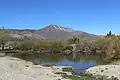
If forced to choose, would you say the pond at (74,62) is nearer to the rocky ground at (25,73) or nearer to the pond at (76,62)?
the pond at (76,62)

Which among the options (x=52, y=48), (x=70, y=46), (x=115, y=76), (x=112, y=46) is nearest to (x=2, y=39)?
(x=52, y=48)

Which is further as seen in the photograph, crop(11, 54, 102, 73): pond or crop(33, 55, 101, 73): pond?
crop(11, 54, 102, 73): pond

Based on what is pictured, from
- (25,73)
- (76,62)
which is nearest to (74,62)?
(76,62)

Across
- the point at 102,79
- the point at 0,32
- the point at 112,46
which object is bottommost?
the point at 102,79

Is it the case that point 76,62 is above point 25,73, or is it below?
below

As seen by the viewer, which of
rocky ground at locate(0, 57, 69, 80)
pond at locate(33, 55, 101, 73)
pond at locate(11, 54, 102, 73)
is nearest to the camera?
rocky ground at locate(0, 57, 69, 80)

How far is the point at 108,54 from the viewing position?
193ft

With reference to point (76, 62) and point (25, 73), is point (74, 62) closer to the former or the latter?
point (76, 62)

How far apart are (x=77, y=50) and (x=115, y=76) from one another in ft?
308

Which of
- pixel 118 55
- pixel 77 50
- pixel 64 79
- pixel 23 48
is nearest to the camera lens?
pixel 64 79

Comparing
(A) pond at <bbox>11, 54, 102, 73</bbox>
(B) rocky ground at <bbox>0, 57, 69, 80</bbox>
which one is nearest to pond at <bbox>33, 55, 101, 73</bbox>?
(A) pond at <bbox>11, 54, 102, 73</bbox>

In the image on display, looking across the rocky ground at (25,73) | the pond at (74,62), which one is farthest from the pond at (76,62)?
the rocky ground at (25,73)

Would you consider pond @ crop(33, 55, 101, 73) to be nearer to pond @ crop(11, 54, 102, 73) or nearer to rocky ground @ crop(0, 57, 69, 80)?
pond @ crop(11, 54, 102, 73)

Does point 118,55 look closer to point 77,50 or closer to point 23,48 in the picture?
Result: point 77,50
